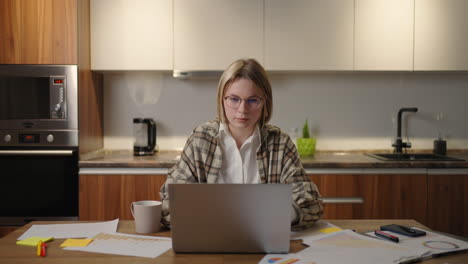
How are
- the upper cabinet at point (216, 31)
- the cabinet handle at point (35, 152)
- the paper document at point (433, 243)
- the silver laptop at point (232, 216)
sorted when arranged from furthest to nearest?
the upper cabinet at point (216, 31) < the cabinet handle at point (35, 152) < the paper document at point (433, 243) < the silver laptop at point (232, 216)

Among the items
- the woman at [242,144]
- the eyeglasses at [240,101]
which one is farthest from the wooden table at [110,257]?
→ the eyeglasses at [240,101]

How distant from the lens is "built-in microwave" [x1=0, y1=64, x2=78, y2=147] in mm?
2760

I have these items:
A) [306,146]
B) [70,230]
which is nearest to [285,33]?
[306,146]

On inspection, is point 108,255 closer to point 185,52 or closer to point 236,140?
point 236,140

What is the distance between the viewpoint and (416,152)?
3.29 metres

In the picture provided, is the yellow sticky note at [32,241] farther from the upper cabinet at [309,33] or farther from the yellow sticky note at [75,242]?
the upper cabinet at [309,33]

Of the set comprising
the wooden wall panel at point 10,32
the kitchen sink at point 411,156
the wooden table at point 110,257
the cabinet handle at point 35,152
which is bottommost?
the wooden table at point 110,257

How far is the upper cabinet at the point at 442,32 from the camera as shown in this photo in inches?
116

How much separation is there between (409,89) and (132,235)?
2651 millimetres

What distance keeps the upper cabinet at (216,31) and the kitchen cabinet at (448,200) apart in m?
1.39

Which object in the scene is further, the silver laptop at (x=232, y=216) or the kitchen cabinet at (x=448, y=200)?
the kitchen cabinet at (x=448, y=200)

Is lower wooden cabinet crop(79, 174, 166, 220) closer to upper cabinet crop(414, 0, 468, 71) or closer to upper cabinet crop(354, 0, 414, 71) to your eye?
upper cabinet crop(354, 0, 414, 71)

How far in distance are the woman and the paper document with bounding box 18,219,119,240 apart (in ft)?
0.93

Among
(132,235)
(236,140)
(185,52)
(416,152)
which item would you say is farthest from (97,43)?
(416,152)
